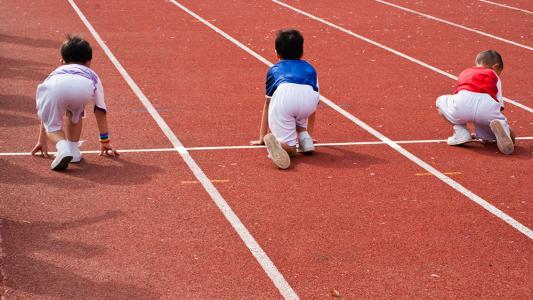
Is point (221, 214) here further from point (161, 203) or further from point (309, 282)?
point (309, 282)

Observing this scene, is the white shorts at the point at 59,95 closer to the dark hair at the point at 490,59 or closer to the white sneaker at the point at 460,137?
the white sneaker at the point at 460,137

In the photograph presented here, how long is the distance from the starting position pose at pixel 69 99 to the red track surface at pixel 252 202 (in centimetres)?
24

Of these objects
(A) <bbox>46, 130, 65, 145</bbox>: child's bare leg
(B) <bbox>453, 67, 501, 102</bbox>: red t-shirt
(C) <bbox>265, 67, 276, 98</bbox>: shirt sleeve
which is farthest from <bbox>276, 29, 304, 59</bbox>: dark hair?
(A) <bbox>46, 130, 65, 145</bbox>: child's bare leg

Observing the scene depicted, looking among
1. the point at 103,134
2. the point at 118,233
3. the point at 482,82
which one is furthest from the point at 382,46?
the point at 118,233

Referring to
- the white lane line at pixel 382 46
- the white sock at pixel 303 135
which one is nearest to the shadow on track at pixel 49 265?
the white sock at pixel 303 135

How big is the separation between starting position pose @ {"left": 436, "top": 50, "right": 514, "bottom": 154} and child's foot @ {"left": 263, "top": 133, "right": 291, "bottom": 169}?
1925 mm

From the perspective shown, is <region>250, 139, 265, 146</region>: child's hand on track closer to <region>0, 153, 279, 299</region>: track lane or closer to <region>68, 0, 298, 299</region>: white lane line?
<region>68, 0, 298, 299</region>: white lane line

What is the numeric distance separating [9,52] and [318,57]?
15.5 feet

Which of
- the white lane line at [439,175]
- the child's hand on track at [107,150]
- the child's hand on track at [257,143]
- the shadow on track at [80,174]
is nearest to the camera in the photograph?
the white lane line at [439,175]

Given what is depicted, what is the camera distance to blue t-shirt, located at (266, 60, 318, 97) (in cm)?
959

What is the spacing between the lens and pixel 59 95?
884 centimetres

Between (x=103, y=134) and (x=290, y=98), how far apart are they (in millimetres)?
1799

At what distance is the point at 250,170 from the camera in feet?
29.3

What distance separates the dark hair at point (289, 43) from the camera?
31.6ft
